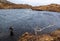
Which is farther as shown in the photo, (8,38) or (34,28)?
(34,28)

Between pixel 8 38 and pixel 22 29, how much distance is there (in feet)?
28.9

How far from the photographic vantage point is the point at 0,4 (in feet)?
328

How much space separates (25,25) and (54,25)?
10.3 metres

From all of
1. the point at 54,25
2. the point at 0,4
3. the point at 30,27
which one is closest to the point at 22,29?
the point at 30,27

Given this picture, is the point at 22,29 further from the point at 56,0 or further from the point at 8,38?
the point at 56,0

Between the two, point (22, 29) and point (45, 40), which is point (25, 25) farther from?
point (45, 40)

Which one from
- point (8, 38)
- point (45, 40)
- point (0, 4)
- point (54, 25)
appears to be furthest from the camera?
point (0, 4)

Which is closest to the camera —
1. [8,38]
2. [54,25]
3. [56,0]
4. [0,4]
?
[8,38]

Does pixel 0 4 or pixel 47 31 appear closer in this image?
pixel 47 31

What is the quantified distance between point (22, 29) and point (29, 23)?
25.9 feet

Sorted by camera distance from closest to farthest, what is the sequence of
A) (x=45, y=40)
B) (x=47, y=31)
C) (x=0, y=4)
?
1. (x=45, y=40)
2. (x=47, y=31)
3. (x=0, y=4)

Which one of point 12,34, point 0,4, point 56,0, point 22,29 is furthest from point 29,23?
point 56,0

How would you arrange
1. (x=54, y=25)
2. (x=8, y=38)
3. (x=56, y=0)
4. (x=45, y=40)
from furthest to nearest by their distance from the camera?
(x=56, y=0), (x=54, y=25), (x=8, y=38), (x=45, y=40)

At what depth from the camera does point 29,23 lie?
199ft
